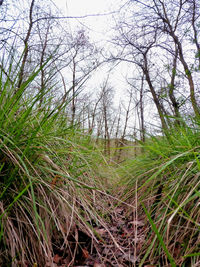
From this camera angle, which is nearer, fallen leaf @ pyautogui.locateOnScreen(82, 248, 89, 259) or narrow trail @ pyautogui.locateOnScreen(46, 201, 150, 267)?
narrow trail @ pyautogui.locateOnScreen(46, 201, 150, 267)

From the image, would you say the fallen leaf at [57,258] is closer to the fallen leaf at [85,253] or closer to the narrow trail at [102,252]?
the narrow trail at [102,252]

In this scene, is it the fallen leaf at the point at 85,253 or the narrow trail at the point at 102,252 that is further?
the fallen leaf at the point at 85,253

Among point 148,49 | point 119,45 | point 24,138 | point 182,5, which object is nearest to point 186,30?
point 182,5

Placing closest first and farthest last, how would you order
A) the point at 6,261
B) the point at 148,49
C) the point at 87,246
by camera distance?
the point at 6,261, the point at 87,246, the point at 148,49

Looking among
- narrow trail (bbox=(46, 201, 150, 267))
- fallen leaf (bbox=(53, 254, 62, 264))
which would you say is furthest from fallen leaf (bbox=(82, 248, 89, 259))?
fallen leaf (bbox=(53, 254, 62, 264))

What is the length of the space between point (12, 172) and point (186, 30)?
508cm

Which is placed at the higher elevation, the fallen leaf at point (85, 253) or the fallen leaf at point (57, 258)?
the fallen leaf at point (57, 258)

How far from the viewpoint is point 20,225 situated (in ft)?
2.62

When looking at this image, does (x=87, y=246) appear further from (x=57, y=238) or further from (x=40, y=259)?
(x=40, y=259)

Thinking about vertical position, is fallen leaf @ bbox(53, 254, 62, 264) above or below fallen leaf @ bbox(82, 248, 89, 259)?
above

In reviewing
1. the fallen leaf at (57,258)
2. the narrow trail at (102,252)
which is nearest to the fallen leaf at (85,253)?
the narrow trail at (102,252)

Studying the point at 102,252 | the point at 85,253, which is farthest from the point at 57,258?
the point at 102,252

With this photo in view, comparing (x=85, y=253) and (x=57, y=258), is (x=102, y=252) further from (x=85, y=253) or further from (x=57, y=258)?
(x=57, y=258)

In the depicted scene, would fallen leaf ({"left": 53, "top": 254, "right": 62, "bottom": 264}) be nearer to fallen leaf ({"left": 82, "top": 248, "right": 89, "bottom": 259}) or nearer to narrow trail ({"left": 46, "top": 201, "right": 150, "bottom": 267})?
narrow trail ({"left": 46, "top": 201, "right": 150, "bottom": 267})
